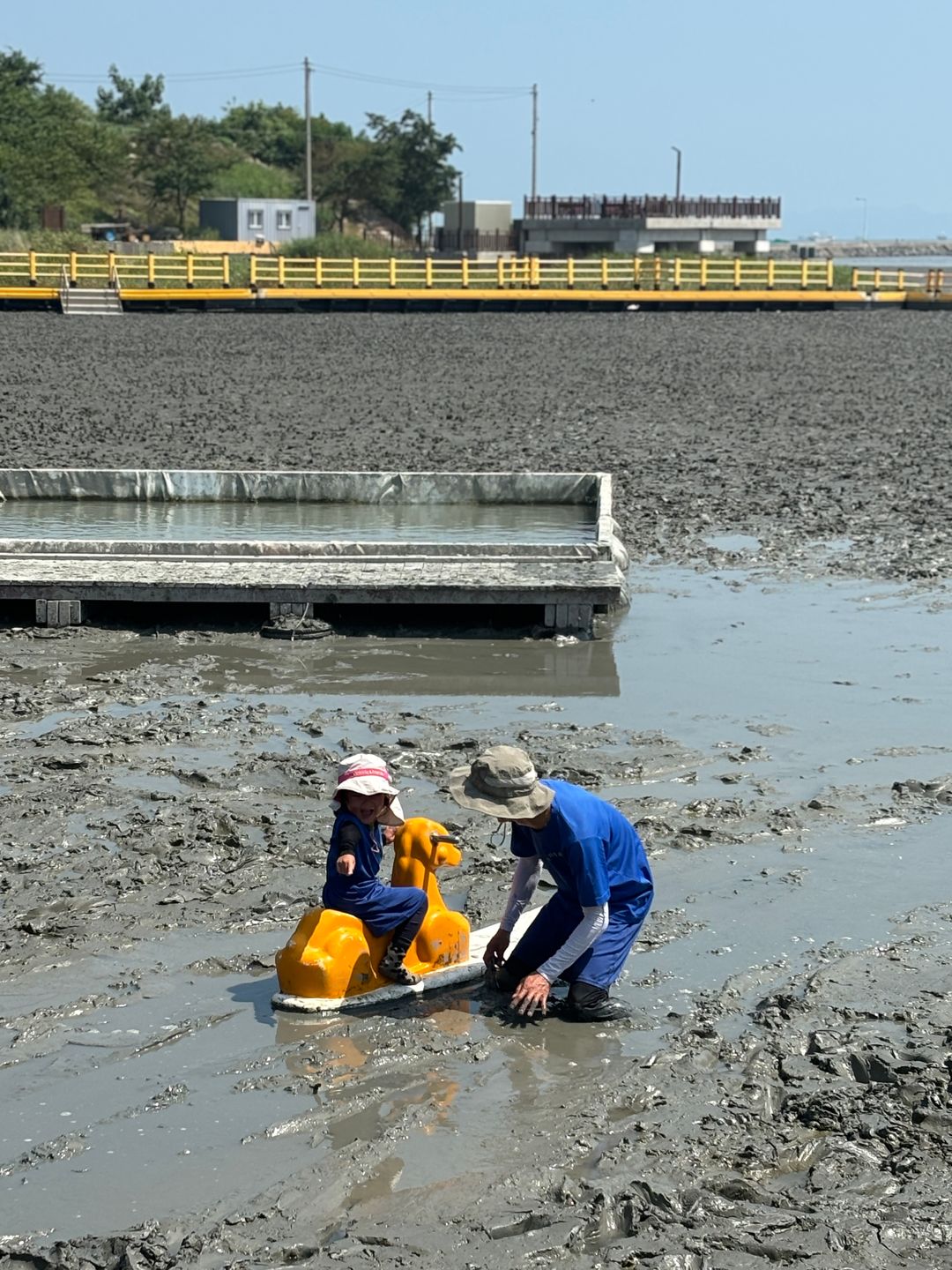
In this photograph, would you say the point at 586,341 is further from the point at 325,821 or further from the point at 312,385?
the point at 325,821

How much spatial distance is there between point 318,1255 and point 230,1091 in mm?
965

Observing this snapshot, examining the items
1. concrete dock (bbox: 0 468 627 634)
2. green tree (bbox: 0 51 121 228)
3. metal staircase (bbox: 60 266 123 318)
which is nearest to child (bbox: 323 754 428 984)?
concrete dock (bbox: 0 468 627 634)

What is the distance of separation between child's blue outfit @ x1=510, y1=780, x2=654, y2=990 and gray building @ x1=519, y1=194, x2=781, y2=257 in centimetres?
7075

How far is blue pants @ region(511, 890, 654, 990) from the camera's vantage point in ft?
18.9

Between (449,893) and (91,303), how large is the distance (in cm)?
3755

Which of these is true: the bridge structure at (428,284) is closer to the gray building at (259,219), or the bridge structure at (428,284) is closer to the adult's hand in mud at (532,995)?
the gray building at (259,219)

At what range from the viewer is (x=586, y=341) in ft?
114

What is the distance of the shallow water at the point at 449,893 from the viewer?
4910 mm

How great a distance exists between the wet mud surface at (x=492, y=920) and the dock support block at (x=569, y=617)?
0.77ft

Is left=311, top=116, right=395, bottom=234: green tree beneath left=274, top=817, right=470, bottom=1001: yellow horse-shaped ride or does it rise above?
above

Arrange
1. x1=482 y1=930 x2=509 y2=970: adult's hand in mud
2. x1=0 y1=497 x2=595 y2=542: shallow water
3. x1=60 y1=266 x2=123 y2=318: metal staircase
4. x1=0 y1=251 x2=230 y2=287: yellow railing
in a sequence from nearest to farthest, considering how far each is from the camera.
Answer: x1=482 y1=930 x2=509 y2=970: adult's hand in mud < x1=0 y1=497 x2=595 y2=542: shallow water < x1=60 y1=266 x2=123 y2=318: metal staircase < x1=0 y1=251 x2=230 y2=287: yellow railing

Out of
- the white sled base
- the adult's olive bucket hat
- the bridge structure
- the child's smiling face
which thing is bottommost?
the white sled base

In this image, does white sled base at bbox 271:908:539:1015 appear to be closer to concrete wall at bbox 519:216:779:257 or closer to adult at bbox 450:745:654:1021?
adult at bbox 450:745:654:1021

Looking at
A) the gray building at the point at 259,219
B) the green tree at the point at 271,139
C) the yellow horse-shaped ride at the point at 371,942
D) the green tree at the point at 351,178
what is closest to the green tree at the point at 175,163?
the gray building at the point at 259,219
